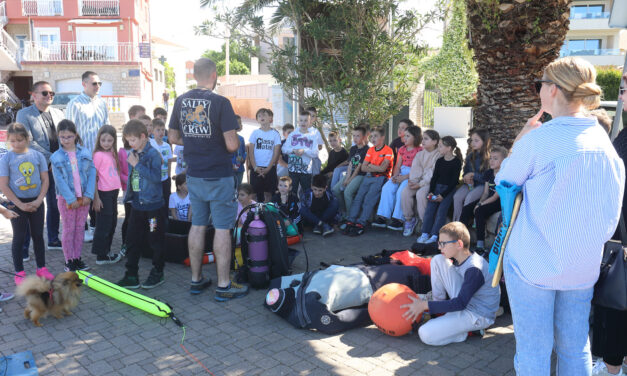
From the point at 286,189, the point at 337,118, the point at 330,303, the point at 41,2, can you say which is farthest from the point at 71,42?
the point at 330,303

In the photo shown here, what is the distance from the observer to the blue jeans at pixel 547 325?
2521 mm

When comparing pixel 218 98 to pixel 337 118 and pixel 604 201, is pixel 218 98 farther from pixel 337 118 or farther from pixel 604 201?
pixel 337 118

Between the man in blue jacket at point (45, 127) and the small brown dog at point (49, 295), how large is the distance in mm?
2221

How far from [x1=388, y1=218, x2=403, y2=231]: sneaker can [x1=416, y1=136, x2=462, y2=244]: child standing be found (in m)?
0.66

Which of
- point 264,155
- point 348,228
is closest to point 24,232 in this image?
point 264,155

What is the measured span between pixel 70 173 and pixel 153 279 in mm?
1530

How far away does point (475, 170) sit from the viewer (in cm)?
688

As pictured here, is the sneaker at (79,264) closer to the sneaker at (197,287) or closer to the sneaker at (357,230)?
the sneaker at (197,287)

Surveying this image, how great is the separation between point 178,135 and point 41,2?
123ft

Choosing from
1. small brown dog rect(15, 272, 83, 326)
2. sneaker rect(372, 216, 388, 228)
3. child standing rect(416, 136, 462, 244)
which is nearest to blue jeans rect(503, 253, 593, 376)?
small brown dog rect(15, 272, 83, 326)

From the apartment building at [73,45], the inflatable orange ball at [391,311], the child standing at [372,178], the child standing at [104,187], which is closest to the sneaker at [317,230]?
the child standing at [372,178]

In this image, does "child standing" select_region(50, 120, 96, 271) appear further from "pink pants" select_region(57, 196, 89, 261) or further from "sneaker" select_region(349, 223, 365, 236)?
"sneaker" select_region(349, 223, 365, 236)

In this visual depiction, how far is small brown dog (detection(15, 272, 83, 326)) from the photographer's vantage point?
14.6 ft

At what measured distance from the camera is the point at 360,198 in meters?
8.01
